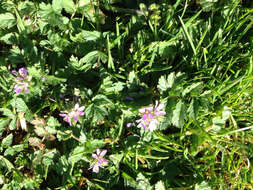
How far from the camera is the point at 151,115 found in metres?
2.29

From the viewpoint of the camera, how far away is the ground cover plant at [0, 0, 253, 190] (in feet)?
8.02

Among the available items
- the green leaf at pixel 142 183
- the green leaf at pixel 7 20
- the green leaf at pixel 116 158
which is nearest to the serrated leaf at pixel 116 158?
the green leaf at pixel 116 158

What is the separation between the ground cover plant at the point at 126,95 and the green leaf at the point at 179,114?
49 millimetres

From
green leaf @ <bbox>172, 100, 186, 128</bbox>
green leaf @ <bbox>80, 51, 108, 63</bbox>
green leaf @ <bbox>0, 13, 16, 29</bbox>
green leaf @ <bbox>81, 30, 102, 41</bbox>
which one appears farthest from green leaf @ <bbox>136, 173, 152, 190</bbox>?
green leaf @ <bbox>0, 13, 16, 29</bbox>

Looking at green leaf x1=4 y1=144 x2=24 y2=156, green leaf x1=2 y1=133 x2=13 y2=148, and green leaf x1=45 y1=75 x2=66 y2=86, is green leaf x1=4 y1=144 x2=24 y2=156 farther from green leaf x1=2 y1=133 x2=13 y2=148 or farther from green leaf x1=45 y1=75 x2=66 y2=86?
green leaf x1=45 y1=75 x2=66 y2=86

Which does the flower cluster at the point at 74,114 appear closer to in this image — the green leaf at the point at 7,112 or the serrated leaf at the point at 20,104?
the serrated leaf at the point at 20,104

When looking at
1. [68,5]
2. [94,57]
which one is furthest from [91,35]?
[68,5]

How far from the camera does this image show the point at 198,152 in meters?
2.70

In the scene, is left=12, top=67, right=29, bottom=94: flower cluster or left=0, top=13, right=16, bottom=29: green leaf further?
left=0, top=13, right=16, bottom=29: green leaf

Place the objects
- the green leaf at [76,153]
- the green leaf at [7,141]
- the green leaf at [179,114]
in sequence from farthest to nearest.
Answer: the green leaf at [7,141]
the green leaf at [76,153]
the green leaf at [179,114]

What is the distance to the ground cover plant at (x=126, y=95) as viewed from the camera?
8.02ft

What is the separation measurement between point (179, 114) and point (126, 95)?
53 centimetres

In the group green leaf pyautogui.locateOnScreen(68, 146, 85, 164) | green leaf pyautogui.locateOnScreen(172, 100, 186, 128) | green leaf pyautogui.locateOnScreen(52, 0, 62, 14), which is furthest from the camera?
green leaf pyautogui.locateOnScreen(52, 0, 62, 14)

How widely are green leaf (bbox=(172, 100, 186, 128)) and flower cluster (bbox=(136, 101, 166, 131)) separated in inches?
4.1
